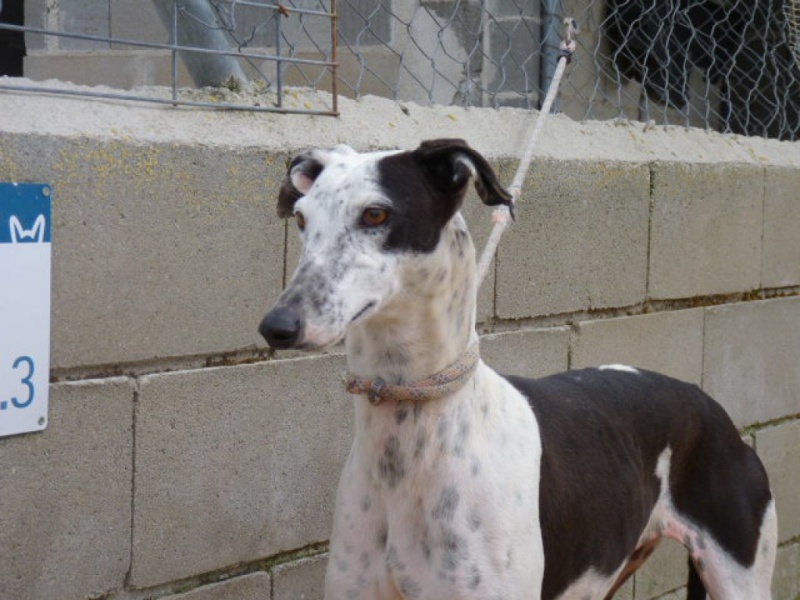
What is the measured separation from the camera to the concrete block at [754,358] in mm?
5652

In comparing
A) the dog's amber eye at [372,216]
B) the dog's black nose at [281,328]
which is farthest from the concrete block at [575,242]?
the dog's black nose at [281,328]

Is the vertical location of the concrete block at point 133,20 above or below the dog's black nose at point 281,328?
above

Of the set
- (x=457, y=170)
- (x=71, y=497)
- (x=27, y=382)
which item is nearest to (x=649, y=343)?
(x=457, y=170)

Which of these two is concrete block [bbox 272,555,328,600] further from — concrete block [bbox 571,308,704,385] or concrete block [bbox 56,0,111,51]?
concrete block [bbox 56,0,111,51]

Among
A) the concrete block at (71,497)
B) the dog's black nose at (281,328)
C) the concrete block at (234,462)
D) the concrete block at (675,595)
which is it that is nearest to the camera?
the dog's black nose at (281,328)

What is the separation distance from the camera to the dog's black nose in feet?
8.43

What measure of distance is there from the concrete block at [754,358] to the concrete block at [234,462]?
2192 millimetres

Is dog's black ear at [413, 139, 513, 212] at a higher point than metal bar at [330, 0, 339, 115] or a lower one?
lower

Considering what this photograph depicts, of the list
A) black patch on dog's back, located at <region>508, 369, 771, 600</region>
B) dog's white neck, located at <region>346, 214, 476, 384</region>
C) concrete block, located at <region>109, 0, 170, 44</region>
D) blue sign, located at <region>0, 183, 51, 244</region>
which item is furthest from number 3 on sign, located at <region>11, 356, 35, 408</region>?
concrete block, located at <region>109, 0, 170, 44</region>

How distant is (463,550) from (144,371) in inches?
42.7

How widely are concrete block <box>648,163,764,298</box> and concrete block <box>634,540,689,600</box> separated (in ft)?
3.52

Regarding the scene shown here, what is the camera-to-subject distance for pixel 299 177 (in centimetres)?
318

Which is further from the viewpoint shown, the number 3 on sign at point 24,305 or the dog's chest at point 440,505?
the number 3 on sign at point 24,305

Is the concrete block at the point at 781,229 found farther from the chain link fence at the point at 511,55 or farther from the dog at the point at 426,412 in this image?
the dog at the point at 426,412
